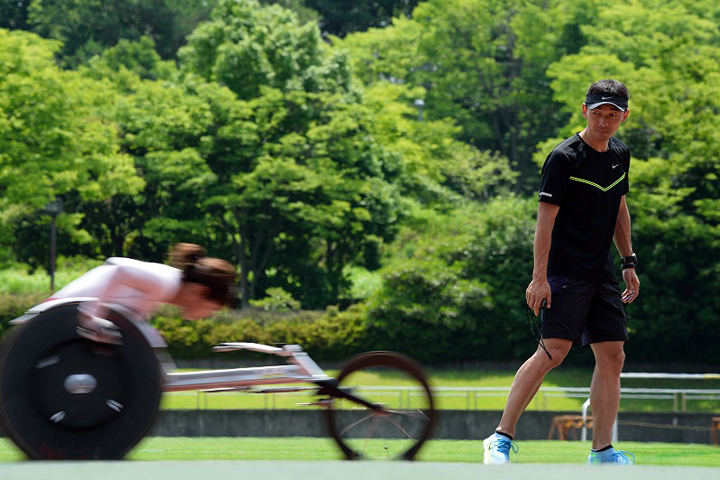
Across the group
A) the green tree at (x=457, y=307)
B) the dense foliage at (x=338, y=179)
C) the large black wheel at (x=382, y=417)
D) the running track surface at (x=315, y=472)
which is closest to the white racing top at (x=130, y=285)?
the large black wheel at (x=382, y=417)

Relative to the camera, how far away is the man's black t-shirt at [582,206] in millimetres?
6023

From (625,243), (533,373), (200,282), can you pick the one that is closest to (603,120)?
(625,243)

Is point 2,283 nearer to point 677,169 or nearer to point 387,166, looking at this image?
point 387,166

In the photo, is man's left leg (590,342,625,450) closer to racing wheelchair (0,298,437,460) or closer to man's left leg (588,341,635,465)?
man's left leg (588,341,635,465)

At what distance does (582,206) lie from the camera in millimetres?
6078

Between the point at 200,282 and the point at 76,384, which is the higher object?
the point at 200,282

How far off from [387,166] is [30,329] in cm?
4059

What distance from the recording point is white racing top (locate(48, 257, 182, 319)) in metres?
4.95

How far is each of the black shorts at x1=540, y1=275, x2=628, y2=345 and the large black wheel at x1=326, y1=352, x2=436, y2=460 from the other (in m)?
0.84

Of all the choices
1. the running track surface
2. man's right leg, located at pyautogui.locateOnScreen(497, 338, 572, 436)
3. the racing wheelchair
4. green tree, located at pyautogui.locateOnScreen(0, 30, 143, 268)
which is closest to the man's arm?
man's right leg, located at pyautogui.locateOnScreen(497, 338, 572, 436)

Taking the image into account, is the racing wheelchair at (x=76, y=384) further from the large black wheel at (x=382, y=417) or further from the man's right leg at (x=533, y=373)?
the man's right leg at (x=533, y=373)

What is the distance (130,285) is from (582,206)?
2.30 meters

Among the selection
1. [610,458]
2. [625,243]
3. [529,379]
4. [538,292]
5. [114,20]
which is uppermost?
[114,20]

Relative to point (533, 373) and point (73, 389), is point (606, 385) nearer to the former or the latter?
point (533, 373)
